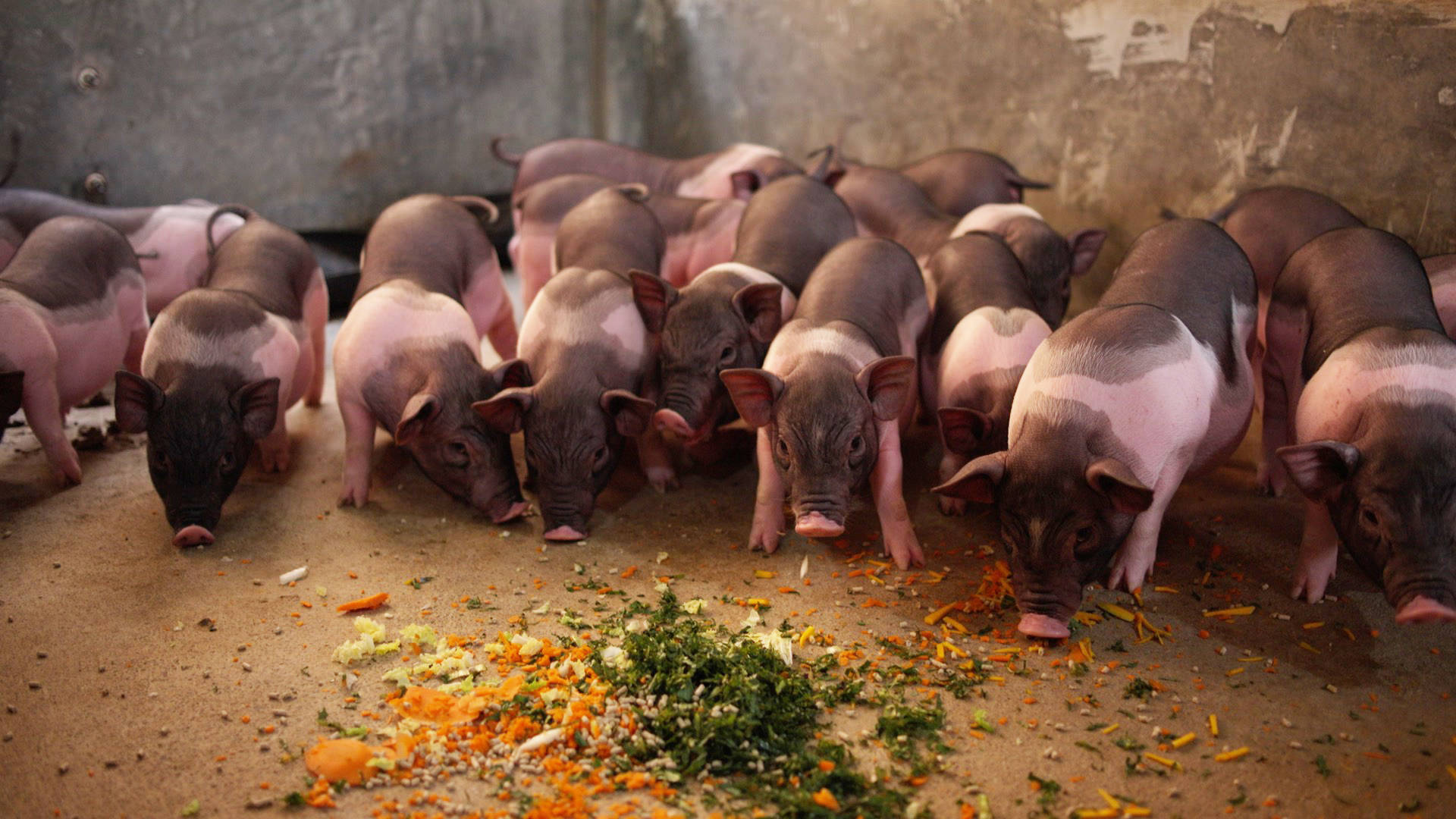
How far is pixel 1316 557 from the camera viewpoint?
4.34 m

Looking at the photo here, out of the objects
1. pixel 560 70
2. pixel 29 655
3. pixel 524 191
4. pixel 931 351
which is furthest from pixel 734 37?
pixel 29 655

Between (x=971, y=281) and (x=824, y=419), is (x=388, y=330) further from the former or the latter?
(x=971, y=281)

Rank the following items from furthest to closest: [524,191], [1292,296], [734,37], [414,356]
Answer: [734,37]
[524,191]
[414,356]
[1292,296]

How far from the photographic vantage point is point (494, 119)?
9852 mm

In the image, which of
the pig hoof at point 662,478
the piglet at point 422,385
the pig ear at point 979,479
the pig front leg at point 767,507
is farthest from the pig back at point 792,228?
the pig ear at point 979,479

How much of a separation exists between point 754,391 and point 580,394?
2.94 ft

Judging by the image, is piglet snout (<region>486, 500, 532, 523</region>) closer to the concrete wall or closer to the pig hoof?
the pig hoof

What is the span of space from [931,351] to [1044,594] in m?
1.78

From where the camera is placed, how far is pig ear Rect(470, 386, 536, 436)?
4910 mm

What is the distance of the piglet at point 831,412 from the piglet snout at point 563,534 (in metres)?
0.77

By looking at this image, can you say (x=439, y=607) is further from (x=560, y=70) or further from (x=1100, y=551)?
(x=560, y=70)

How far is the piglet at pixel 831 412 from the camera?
14.7 ft

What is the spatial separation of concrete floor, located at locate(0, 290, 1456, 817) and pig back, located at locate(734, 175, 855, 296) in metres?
0.98

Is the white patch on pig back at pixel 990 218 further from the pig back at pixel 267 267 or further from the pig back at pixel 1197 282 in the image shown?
the pig back at pixel 267 267
